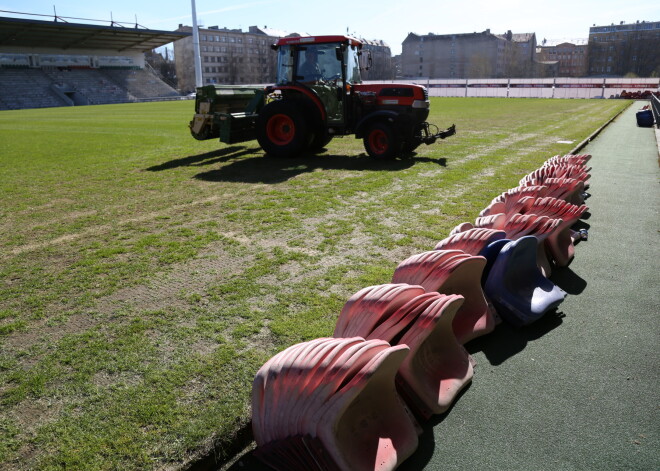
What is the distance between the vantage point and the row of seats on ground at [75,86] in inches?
2196

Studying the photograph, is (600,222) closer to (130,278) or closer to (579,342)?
(579,342)

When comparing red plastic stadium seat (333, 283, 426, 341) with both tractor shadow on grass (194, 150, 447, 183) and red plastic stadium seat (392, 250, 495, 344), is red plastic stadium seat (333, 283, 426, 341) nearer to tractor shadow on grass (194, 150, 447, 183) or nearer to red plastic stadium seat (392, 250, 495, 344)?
red plastic stadium seat (392, 250, 495, 344)

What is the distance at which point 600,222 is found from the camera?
679 centimetres

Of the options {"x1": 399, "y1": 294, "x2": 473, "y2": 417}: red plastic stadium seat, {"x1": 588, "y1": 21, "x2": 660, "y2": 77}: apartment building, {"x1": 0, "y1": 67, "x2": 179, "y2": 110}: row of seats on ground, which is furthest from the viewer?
{"x1": 588, "y1": 21, "x2": 660, "y2": 77}: apartment building

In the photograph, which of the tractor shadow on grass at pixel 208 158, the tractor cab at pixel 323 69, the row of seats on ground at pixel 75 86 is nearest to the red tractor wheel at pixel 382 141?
the tractor cab at pixel 323 69

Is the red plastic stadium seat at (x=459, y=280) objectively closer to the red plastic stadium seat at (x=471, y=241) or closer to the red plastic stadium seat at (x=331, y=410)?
the red plastic stadium seat at (x=471, y=241)

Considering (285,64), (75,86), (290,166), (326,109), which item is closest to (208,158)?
(290,166)

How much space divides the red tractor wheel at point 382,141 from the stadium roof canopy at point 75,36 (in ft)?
190

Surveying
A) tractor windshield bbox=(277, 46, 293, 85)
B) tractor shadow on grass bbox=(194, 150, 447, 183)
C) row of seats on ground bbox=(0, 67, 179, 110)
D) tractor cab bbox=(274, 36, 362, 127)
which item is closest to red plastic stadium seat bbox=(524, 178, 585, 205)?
tractor shadow on grass bbox=(194, 150, 447, 183)

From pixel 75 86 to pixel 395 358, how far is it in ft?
232

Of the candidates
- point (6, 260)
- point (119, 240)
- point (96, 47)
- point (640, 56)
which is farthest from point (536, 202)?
point (640, 56)

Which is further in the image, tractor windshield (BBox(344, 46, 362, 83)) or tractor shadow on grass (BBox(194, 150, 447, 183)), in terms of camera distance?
tractor windshield (BBox(344, 46, 362, 83))

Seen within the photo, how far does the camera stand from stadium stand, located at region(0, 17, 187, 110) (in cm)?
5666

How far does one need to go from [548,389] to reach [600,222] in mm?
4458
